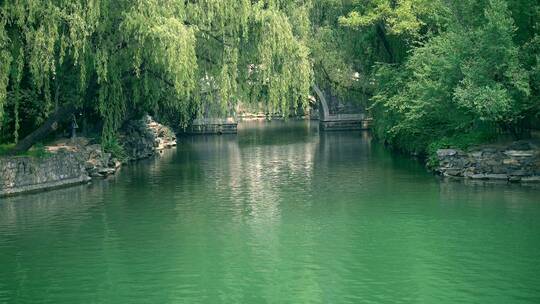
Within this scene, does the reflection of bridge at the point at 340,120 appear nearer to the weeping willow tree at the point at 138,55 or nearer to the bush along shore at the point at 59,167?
the bush along shore at the point at 59,167

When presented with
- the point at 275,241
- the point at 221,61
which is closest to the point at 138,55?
the point at 221,61

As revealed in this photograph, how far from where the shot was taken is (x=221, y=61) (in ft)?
99.2

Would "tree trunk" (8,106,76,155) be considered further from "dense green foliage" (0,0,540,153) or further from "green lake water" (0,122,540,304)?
"green lake water" (0,122,540,304)

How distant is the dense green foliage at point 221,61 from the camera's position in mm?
26812

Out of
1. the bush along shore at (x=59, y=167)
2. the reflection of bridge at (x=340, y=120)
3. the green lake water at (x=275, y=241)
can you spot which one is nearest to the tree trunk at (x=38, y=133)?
the bush along shore at (x=59, y=167)

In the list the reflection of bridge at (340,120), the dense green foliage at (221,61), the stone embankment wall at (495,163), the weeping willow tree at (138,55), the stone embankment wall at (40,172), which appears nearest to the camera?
the weeping willow tree at (138,55)

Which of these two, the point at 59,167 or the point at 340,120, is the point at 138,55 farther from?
the point at 340,120

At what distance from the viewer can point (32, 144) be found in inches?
1202

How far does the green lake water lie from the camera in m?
15.6

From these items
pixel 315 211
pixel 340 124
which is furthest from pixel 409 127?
pixel 340 124

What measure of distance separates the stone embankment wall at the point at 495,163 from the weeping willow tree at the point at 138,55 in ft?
21.9

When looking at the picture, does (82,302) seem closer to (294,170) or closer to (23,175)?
(23,175)

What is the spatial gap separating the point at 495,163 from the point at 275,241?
44.2 ft

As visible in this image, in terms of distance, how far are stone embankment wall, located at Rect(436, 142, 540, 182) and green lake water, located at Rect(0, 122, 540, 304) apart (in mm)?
1064
